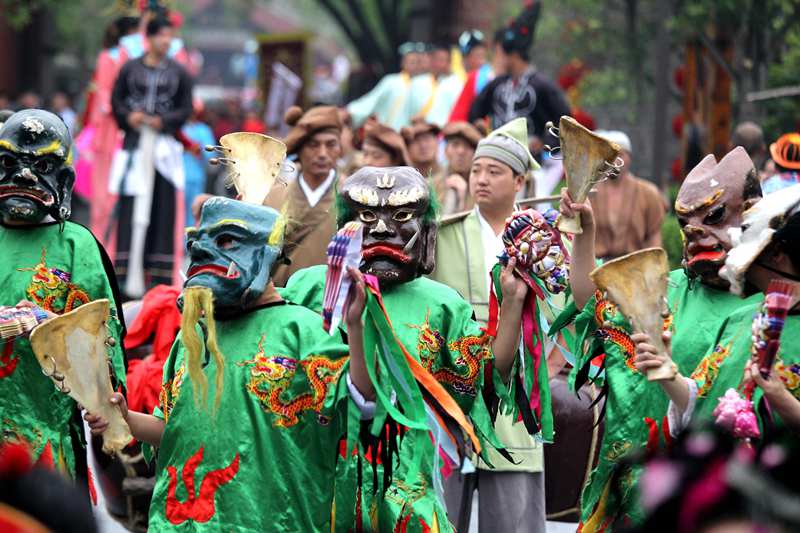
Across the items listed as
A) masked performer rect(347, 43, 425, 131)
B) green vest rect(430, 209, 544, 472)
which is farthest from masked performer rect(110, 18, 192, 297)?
green vest rect(430, 209, 544, 472)

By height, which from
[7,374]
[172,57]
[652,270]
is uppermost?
[172,57]

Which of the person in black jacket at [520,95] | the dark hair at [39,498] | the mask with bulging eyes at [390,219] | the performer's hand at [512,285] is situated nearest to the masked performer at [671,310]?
the performer's hand at [512,285]

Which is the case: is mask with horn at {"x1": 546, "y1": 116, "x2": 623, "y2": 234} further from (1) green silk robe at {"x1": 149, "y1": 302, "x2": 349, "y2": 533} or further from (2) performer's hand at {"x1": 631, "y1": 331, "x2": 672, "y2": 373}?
(1) green silk robe at {"x1": 149, "y1": 302, "x2": 349, "y2": 533}

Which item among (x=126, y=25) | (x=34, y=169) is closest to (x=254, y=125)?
(x=126, y=25)

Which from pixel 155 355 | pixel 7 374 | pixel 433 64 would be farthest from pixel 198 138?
pixel 7 374

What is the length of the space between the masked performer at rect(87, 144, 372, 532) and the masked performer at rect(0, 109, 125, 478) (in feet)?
3.48

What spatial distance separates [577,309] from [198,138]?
1504 centimetres

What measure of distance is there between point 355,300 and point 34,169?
80.8 inches

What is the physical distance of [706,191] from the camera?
5578 millimetres

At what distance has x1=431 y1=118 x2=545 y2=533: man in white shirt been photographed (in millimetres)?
7004

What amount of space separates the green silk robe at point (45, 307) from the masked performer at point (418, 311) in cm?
93

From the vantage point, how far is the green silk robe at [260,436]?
5.04 m

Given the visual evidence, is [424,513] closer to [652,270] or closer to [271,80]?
[652,270]

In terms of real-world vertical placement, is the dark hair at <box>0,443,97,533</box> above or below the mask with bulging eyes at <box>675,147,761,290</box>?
below
